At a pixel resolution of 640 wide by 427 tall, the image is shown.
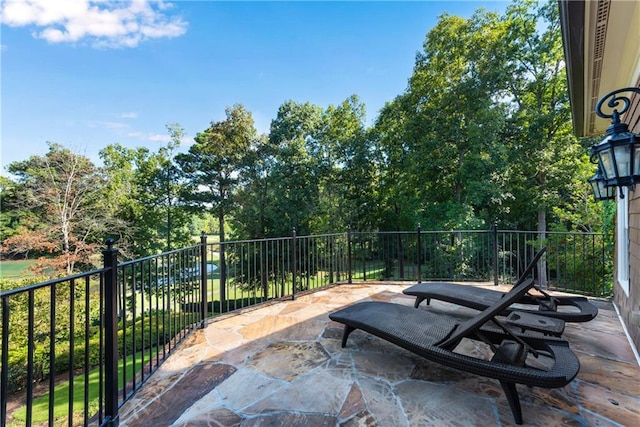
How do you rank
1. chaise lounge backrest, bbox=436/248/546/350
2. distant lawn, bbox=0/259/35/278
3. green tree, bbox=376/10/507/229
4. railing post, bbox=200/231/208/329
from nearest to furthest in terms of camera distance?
chaise lounge backrest, bbox=436/248/546/350 < railing post, bbox=200/231/208/329 < green tree, bbox=376/10/507/229 < distant lawn, bbox=0/259/35/278

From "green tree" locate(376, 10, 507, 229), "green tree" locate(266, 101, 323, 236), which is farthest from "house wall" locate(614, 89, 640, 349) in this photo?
"green tree" locate(266, 101, 323, 236)

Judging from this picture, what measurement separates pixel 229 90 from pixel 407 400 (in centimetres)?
1473

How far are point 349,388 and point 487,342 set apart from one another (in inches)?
40.7

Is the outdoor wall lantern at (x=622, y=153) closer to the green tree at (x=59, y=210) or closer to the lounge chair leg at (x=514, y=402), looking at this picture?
the lounge chair leg at (x=514, y=402)

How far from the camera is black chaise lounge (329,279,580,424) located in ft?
5.49

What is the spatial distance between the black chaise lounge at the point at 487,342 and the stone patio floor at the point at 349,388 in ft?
0.80

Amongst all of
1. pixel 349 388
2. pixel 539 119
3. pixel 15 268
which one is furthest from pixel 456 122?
pixel 15 268

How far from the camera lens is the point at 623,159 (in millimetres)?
1892

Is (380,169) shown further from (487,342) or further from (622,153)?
(487,342)

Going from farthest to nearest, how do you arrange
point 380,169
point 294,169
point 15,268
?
point 380,169 → point 294,169 → point 15,268

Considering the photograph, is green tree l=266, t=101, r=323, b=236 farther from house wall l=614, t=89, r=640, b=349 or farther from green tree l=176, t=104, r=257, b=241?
house wall l=614, t=89, r=640, b=349

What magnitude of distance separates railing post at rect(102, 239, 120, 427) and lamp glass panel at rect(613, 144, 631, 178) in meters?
3.26

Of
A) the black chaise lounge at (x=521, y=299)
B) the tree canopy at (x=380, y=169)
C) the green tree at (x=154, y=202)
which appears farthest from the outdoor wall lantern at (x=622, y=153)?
the green tree at (x=154, y=202)

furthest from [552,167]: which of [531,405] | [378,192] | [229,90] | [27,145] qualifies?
[27,145]
